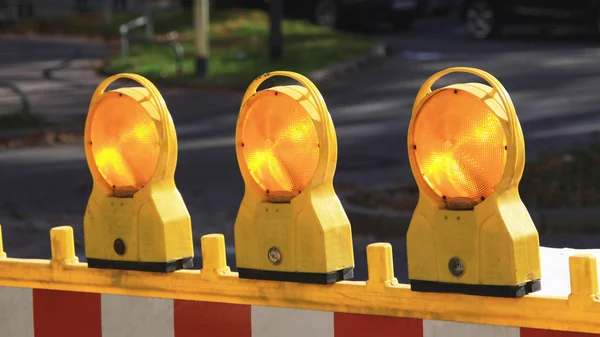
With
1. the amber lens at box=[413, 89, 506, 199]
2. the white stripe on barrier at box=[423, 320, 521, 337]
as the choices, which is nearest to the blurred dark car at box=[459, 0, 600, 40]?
the amber lens at box=[413, 89, 506, 199]

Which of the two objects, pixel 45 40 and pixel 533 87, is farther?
pixel 45 40

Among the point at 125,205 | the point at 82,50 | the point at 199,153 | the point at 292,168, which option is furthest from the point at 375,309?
the point at 82,50

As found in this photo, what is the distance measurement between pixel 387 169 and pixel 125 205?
29.7ft

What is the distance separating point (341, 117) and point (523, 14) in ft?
34.0

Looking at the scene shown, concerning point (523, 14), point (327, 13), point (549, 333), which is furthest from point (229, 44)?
point (549, 333)

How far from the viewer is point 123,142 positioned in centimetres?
412

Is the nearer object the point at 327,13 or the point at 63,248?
the point at 63,248

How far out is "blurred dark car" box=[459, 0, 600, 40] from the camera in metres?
25.7

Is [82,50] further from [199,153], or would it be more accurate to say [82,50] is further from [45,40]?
[199,153]

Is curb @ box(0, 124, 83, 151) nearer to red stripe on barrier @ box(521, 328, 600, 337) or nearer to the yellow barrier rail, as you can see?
the yellow barrier rail

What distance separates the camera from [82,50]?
87.3 feet

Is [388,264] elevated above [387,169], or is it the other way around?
[388,264]

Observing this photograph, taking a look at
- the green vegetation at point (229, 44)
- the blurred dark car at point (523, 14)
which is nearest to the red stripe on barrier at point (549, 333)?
the green vegetation at point (229, 44)

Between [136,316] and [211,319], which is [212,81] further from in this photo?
[211,319]
